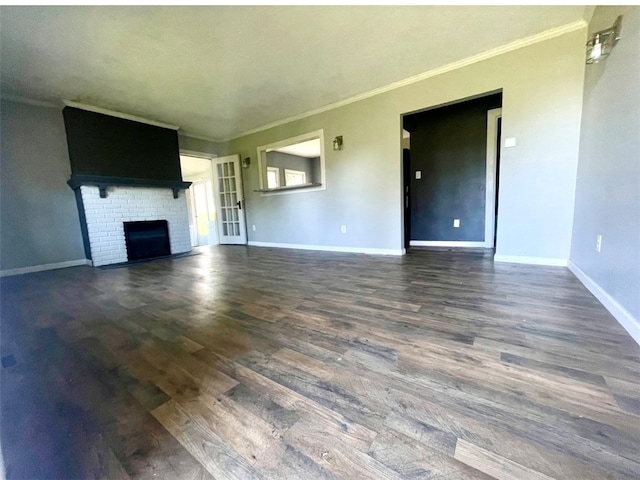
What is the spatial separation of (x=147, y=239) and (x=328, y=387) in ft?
15.5

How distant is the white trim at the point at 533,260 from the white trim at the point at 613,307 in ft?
1.57

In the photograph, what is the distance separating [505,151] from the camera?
110 inches

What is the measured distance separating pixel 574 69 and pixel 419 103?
1.45 m

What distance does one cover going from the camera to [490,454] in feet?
2.30

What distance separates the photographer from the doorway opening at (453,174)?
3881mm

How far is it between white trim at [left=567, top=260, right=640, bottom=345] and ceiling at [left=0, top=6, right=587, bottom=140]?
2.32 metres

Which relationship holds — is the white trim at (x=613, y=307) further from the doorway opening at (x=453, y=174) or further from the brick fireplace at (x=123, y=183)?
the brick fireplace at (x=123, y=183)

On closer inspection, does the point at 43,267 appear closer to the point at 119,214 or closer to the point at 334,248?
the point at 119,214

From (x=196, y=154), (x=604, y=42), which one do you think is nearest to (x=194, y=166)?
(x=196, y=154)

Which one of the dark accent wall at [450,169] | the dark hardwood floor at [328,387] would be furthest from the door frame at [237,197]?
the dark hardwood floor at [328,387]

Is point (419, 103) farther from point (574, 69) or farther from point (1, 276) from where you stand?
point (1, 276)

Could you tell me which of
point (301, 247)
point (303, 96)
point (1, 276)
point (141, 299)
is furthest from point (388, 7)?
point (1, 276)

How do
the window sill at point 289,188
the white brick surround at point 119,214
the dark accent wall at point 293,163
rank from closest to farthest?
the white brick surround at point 119,214, the window sill at point 289,188, the dark accent wall at point 293,163

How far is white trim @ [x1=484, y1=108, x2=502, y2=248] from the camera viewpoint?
3.75 metres
